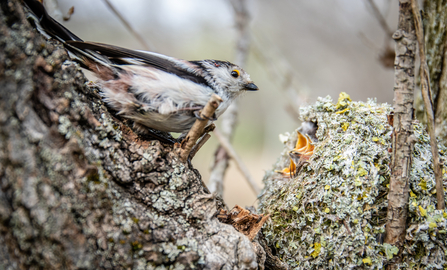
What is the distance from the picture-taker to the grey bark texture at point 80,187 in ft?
3.34

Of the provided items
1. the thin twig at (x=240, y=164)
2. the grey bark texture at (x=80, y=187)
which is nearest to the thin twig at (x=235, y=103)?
the thin twig at (x=240, y=164)

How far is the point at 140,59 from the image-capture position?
5.59ft

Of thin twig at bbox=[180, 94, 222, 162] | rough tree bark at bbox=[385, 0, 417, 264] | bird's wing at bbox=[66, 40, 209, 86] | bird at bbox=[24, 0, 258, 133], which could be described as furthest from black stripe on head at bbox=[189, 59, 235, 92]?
rough tree bark at bbox=[385, 0, 417, 264]

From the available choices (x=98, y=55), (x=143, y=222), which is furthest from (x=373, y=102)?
(x=98, y=55)

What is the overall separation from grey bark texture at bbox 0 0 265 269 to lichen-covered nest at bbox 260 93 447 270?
0.36 m

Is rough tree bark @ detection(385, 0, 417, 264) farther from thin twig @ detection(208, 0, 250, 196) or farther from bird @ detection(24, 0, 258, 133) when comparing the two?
thin twig @ detection(208, 0, 250, 196)

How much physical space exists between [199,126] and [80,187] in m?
0.65

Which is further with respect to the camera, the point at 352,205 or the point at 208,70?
the point at 208,70

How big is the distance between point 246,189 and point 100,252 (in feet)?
18.7

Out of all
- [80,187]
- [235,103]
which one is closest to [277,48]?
[235,103]

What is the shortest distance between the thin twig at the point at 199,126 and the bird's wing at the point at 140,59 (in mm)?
461

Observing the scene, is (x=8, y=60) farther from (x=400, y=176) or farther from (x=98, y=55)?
(x=400, y=176)

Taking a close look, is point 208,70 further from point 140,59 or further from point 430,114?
point 430,114

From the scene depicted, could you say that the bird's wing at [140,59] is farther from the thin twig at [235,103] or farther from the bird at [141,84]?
the thin twig at [235,103]
